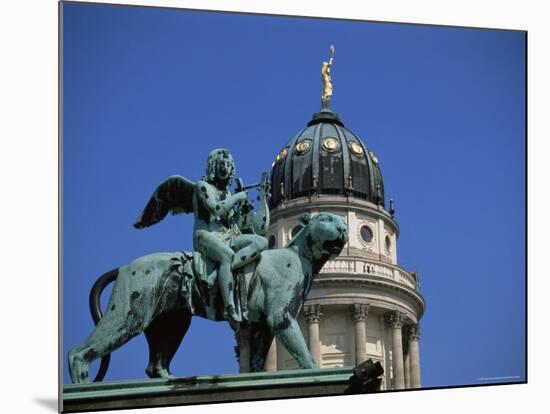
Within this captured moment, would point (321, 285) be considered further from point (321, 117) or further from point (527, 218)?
point (527, 218)

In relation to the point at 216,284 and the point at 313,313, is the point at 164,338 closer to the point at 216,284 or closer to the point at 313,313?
the point at 216,284

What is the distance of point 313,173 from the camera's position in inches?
2719

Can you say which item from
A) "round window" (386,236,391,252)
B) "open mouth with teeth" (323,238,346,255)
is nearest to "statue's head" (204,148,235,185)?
"open mouth with teeth" (323,238,346,255)

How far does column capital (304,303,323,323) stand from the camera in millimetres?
64912

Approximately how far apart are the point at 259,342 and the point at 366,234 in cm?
5257

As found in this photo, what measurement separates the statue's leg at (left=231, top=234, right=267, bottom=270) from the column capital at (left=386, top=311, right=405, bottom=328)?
5005 cm

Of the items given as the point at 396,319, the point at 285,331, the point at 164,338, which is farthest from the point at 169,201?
the point at 396,319

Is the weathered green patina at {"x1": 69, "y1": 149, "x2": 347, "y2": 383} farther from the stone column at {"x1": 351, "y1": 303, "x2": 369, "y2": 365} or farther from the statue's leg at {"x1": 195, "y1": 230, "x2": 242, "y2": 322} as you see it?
the stone column at {"x1": 351, "y1": 303, "x2": 369, "y2": 365}

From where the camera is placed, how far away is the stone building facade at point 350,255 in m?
65.7

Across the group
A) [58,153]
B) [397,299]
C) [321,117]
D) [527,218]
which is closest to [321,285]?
[397,299]

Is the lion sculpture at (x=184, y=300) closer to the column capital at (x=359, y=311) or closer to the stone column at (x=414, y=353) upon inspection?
the stone column at (x=414, y=353)

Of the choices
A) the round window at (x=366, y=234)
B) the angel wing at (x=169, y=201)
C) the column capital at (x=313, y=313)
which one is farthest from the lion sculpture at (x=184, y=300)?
the round window at (x=366, y=234)

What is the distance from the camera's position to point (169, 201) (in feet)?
59.2

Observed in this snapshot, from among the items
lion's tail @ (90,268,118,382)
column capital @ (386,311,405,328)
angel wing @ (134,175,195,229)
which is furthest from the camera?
column capital @ (386,311,405,328)
